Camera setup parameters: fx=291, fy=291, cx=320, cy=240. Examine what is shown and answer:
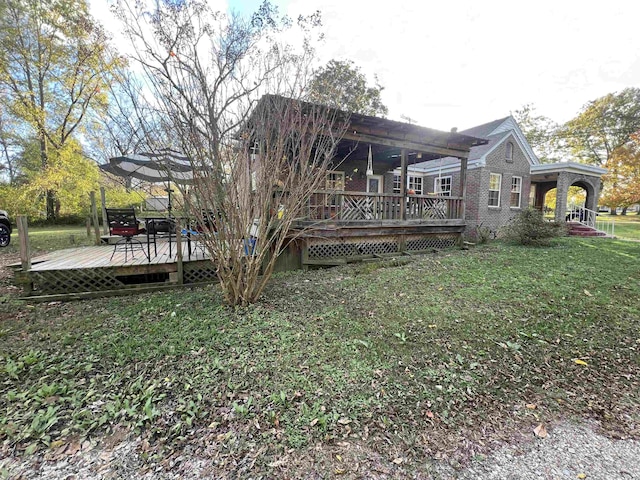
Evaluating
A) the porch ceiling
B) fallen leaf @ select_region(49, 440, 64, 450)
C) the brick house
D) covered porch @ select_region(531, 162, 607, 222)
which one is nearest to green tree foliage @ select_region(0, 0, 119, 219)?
the porch ceiling

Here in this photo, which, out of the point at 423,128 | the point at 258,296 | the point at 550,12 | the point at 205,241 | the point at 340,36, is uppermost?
the point at 550,12

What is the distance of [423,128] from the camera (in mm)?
8844

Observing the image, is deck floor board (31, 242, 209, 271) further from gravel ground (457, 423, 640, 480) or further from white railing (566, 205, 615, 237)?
white railing (566, 205, 615, 237)

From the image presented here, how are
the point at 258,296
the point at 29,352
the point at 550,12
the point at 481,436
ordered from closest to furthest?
the point at 481,436 < the point at 29,352 < the point at 258,296 < the point at 550,12

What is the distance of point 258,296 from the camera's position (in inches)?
180

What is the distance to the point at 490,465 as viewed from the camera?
1.93m

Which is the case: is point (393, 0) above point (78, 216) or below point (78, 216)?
above

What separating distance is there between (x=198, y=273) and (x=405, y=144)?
6991 millimetres

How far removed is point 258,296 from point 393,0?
410 inches

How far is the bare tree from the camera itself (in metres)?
3.82

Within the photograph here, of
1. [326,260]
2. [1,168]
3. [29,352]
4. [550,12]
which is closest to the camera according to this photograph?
[29,352]

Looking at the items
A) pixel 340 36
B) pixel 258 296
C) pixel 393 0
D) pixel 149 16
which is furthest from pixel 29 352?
pixel 393 0

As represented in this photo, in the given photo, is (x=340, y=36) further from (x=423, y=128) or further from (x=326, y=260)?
(x=326, y=260)

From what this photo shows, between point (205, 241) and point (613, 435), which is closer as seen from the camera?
point (613, 435)
